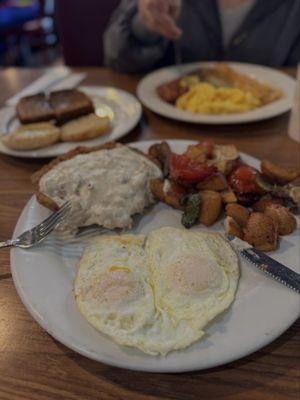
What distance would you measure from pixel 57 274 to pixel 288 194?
0.77 metres

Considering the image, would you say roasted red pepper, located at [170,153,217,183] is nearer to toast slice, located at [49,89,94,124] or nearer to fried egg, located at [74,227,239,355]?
fried egg, located at [74,227,239,355]

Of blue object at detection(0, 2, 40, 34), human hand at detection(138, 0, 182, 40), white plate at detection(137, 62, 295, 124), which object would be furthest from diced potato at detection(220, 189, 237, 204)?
blue object at detection(0, 2, 40, 34)

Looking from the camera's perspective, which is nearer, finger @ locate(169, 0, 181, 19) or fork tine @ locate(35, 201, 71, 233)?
fork tine @ locate(35, 201, 71, 233)

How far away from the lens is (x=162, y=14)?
6.82 ft

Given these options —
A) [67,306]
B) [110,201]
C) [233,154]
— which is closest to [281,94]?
[233,154]

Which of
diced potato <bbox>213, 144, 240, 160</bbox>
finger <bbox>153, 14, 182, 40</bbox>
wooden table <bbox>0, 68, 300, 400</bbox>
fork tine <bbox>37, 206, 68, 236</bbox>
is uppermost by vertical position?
finger <bbox>153, 14, 182, 40</bbox>

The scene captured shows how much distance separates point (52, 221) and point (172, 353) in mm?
563

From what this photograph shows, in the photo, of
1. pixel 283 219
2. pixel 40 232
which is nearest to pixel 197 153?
pixel 283 219

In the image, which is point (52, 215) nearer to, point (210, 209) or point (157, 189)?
point (157, 189)

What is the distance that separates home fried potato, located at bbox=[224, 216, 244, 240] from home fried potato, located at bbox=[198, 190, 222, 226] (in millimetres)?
72

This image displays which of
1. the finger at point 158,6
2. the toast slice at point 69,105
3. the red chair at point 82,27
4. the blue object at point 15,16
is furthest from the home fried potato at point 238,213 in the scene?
the blue object at point 15,16

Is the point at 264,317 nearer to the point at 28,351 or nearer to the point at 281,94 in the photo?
the point at 28,351

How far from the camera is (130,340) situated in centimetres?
84

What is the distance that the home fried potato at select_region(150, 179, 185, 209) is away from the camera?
51.6 inches
